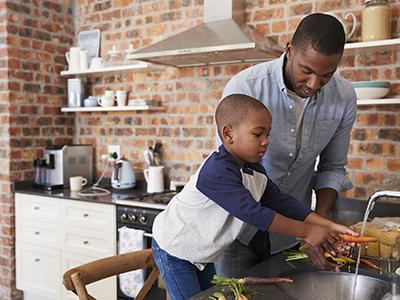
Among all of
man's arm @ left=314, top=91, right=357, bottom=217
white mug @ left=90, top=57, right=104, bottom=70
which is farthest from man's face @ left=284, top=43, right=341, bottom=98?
white mug @ left=90, top=57, right=104, bottom=70

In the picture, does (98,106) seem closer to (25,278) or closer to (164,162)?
(164,162)

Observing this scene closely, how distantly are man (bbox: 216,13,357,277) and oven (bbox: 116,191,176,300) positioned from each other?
1227 mm

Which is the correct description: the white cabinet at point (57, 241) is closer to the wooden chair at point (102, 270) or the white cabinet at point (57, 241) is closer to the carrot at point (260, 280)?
the wooden chair at point (102, 270)

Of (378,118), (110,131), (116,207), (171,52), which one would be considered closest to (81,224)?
(116,207)

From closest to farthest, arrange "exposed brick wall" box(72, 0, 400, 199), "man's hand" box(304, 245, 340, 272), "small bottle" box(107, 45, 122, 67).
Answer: "man's hand" box(304, 245, 340, 272)
"exposed brick wall" box(72, 0, 400, 199)
"small bottle" box(107, 45, 122, 67)

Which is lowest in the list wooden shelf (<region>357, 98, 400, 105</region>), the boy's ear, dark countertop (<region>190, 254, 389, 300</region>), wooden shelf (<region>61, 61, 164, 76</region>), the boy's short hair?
dark countertop (<region>190, 254, 389, 300</region>)

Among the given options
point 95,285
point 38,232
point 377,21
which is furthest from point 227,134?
point 38,232

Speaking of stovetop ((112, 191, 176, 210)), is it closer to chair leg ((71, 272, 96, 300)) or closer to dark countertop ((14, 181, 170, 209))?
dark countertop ((14, 181, 170, 209))

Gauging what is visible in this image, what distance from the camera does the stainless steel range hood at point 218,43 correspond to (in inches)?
103

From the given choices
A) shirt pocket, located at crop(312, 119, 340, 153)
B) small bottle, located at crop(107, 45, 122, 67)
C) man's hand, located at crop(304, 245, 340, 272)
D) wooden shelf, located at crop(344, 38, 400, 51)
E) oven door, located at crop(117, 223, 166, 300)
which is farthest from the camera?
small bottle, located at crop(107, 45, 122, 67)

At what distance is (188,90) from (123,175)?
0.79 meters

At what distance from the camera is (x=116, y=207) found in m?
2.94

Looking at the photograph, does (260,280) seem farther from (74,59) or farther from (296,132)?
(74,59)

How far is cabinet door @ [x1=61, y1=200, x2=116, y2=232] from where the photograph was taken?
9.75 feet
